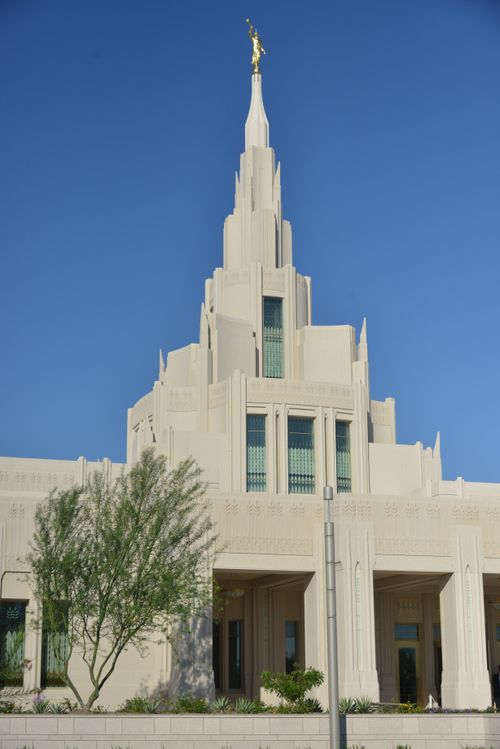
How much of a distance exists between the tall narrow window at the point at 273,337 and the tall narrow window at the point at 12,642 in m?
17.6

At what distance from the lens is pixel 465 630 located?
34719 mm

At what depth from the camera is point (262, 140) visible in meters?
51.2

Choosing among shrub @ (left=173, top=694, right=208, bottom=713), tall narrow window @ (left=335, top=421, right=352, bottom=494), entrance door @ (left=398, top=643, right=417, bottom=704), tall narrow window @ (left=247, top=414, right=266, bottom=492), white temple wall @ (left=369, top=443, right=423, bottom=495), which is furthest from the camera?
white temple wall @ (left=369, top=443, right=423, bottom=495)

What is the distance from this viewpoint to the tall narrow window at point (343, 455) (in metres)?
42.9

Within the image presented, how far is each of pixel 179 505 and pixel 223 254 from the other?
22866mm

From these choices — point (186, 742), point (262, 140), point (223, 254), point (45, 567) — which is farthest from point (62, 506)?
point (262, 140)

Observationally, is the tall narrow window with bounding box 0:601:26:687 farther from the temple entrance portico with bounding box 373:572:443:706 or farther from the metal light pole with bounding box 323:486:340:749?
the temple entrance portico with bounding box 373:572:443:706

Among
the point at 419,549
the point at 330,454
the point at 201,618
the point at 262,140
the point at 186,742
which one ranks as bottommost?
the point at 186,742

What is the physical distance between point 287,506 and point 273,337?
1336 cm

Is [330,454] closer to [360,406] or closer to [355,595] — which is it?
[360,406]

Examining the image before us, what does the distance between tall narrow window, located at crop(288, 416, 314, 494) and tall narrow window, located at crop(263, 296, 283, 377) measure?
4481 millimetres

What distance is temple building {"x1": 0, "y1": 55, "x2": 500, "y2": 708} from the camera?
3356 centimetres

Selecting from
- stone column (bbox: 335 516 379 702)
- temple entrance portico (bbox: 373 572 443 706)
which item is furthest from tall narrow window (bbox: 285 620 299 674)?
stone column (bbox: 335 516 379 702)

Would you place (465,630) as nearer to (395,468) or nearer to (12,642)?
(395,468)
